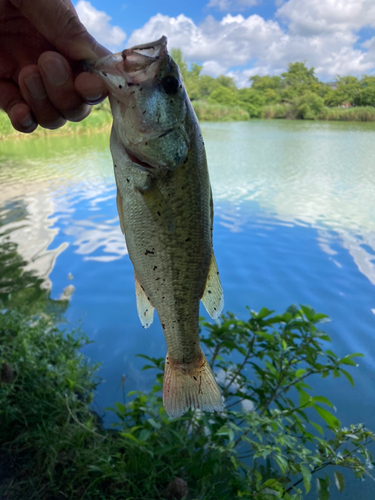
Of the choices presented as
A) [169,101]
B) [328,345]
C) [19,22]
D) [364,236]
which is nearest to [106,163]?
[364,236]

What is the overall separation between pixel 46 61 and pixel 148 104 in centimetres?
61

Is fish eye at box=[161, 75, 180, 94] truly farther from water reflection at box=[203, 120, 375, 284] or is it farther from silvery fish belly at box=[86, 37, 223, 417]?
water reflection at box=[203, 120, 375, 284]

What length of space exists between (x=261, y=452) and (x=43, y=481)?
1677 mm

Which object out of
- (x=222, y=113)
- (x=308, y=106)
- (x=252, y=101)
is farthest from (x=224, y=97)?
(x=308, y=106)

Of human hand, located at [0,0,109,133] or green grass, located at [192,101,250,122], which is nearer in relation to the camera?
human hand, located at [0,0,109,133]

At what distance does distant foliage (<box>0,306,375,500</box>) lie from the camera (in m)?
1.96

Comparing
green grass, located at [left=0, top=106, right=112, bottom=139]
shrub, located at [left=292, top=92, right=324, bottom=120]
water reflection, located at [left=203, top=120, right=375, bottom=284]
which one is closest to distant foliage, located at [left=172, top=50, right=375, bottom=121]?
shrub, located at [left=292, top=92, right=324, bottom=120]

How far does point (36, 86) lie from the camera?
1.55 metres

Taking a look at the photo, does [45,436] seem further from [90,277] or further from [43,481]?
[90,277]

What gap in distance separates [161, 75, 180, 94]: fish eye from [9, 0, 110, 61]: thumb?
1.49 feet

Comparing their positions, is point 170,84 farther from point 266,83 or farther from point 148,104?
point 266,83

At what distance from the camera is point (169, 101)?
1.18 metres

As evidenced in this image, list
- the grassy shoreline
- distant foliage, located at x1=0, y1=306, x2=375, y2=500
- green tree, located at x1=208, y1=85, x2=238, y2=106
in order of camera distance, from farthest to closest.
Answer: green tree, located at x1=208, y1=85, x2=238, y2=106, the grassy shoreline, distant foliage, located at x1=0, y1=306, x2=375, y2=500

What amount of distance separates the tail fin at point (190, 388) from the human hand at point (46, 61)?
3.84 ft
